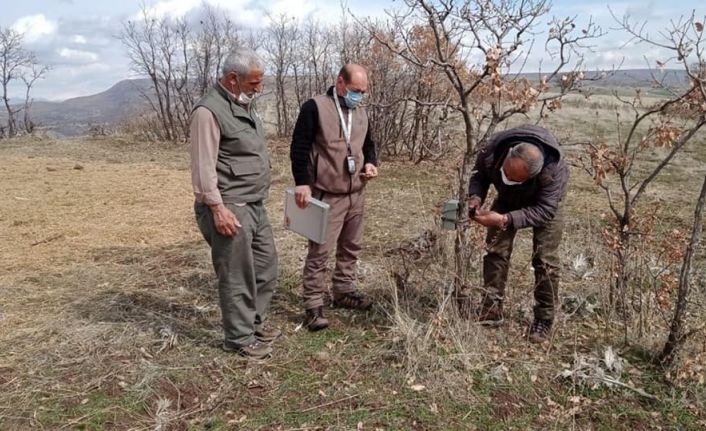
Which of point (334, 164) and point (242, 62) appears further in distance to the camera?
point (334, 164)

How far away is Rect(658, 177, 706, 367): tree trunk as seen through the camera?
2.91m

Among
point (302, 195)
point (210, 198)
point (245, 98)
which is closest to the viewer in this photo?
point (210, 198)

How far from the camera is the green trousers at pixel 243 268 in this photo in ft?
10.1

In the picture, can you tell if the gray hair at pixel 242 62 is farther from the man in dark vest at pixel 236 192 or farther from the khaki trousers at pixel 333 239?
the khaki trousers at pixel 333 239

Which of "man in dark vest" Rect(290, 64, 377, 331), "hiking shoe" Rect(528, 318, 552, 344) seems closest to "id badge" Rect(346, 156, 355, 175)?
"man in dark vest" Rect(290, 64, 377, 331)

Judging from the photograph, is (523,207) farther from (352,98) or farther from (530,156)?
(352,98)

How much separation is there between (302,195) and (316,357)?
98cm

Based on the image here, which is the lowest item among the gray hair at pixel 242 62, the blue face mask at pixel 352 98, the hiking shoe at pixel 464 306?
the hiking shoe at pixel 464 306

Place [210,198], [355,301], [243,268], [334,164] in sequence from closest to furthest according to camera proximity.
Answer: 1. [210,198]
2. [243,268]
3. [334,164]
4. [355,301]

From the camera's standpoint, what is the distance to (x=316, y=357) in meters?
3.38

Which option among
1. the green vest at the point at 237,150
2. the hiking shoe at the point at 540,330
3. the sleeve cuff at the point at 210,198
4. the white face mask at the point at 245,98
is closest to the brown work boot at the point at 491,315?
the hiking shoe at the point at 540,330

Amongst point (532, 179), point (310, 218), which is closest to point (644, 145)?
point (532, 179)

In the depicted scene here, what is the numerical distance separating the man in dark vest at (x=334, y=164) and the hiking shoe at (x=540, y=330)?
127cm

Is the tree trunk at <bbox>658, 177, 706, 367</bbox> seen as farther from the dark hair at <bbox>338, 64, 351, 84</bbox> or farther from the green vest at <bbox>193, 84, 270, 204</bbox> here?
the green vest at <bbox>193, 84, 270, 204</bbox>
